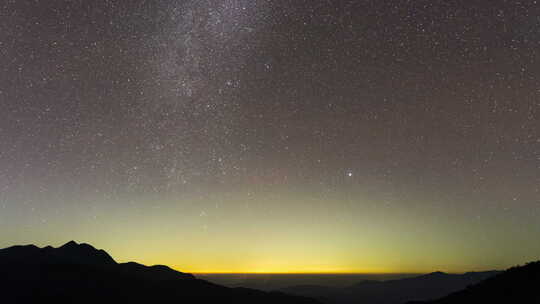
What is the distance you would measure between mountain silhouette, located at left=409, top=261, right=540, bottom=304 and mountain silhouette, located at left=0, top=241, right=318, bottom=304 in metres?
66.9

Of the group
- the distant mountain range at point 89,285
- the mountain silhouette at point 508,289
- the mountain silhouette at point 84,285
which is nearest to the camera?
the mountain silhouette at point 508,289

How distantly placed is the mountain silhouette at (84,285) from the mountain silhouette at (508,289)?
219 ft

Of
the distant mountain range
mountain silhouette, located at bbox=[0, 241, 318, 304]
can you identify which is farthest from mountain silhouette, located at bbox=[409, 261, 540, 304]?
mountain silhouette, located at bbox=[0, 241, 318, 304]

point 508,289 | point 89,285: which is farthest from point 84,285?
point 508,289

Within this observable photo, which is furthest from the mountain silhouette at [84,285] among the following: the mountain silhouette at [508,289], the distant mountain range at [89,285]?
the mountain silhouette at [508,289]

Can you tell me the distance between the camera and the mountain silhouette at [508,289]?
44906mm

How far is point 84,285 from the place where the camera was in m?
98.0

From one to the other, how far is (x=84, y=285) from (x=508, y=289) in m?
88.7

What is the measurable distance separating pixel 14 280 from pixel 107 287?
65.2 feet

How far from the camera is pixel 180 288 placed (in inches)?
4373

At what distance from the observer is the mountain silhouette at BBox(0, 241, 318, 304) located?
291 ft

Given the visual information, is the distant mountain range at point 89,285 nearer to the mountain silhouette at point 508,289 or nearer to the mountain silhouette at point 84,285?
the mountain silhouette at point 84,285

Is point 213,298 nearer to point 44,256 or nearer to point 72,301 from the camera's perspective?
point 72,301

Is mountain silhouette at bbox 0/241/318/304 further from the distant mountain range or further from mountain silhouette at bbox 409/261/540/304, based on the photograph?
mountain silhouette at bbox 409/261/540/304
